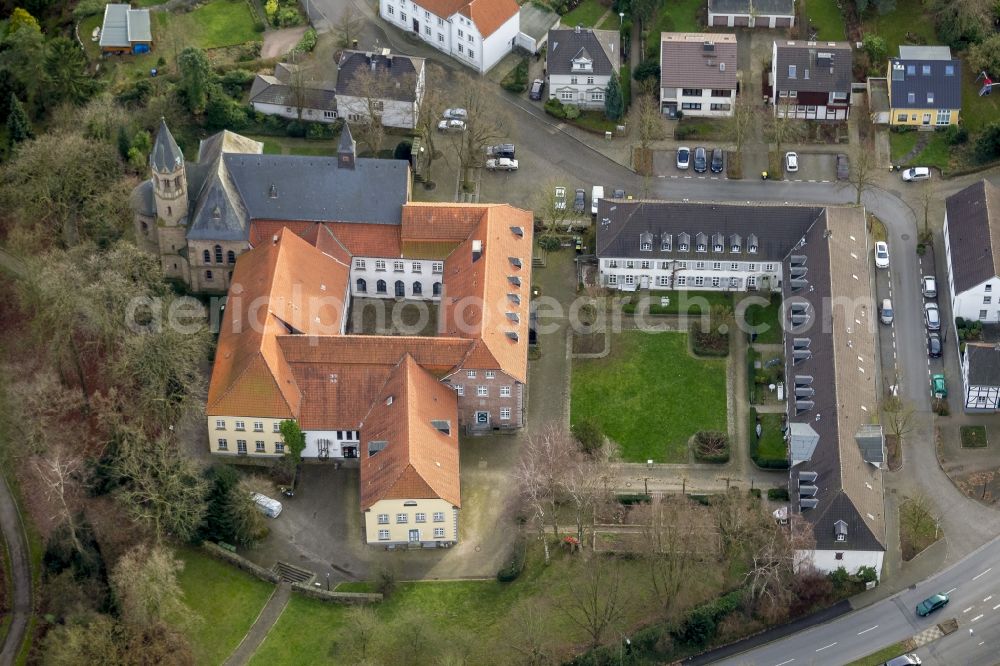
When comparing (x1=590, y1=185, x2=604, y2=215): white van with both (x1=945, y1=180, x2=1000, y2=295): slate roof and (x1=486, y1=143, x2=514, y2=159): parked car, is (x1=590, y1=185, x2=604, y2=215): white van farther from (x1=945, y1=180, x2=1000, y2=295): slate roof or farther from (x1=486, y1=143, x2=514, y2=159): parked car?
(x1=945, y1=180, x2=1000, y2=295): slate roof

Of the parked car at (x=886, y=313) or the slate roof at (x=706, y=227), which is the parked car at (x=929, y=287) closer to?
the parked car at (x=886, y=313)

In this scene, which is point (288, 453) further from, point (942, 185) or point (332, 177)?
point (942, 185)

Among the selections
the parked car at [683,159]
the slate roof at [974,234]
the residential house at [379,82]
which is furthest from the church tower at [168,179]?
the slate roof at [974,234]

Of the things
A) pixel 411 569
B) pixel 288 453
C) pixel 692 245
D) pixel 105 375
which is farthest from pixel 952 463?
pixel 105 375

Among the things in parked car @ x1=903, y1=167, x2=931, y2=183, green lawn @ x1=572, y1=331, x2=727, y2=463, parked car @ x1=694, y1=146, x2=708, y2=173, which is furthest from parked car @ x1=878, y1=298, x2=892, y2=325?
parked car @ x1=694, y1=146, x2=708, y2=173

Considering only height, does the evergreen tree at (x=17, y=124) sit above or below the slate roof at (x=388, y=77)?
below
